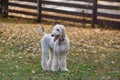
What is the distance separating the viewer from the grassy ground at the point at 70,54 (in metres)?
7.79

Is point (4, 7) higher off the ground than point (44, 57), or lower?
lower

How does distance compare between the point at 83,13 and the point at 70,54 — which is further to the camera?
the point at 83,13

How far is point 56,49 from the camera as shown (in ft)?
24.7

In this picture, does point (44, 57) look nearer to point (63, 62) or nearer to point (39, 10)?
point (63, 62)

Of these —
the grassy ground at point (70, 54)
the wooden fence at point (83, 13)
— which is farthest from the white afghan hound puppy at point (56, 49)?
the wooden fence at point (83, 13)

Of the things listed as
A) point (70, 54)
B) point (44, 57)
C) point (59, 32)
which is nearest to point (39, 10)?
point (70, 54)

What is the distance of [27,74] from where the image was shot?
7.79 m

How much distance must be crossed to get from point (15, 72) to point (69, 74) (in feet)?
4.12

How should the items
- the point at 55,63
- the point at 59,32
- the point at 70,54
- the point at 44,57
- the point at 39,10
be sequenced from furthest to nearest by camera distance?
the point at 39,10, the point at 70,54, the point at 44,57, the point at 55,63, the point at 59,32

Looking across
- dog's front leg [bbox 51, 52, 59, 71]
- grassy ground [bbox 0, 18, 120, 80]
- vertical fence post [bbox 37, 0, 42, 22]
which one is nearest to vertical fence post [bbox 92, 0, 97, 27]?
grassy ground [bbox 0, 18, 120, 80]

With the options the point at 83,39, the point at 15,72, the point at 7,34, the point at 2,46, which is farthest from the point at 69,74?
the point at 7,34

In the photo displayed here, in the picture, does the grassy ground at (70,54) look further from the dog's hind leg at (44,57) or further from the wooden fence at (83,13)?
the wooden fence at (83,13)

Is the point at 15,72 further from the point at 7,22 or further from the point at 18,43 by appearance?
the point at 7,22

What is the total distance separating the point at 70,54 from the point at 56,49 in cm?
236
